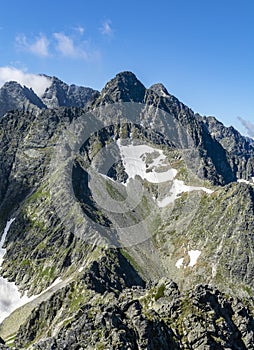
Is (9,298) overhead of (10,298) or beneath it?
overhead

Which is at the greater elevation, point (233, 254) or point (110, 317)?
point (110, 317)

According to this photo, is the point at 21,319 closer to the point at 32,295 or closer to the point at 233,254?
the point at 32,295

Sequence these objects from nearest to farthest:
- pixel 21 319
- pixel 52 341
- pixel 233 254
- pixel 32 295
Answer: pixel 52 341
pixel 21 319
pixel 32 295
pixel 233 254

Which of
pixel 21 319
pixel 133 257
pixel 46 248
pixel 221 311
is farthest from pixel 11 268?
pixel 221 311

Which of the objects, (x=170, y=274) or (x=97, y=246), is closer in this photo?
(x=97, y=246)

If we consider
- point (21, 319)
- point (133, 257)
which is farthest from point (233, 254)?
point (21, 319)

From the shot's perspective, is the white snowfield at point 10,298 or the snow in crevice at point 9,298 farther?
the white snowfield at point 10,298

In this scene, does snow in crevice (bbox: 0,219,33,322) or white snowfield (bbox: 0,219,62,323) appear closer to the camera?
snow in crevice (bbox: 0,219,33,322)

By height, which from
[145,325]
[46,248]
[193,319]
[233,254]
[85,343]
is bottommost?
[233,254]

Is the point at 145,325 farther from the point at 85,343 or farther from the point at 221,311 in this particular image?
the point at 221,311

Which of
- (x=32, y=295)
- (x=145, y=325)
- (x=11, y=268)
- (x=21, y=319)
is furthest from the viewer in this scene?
(x=11, y=268)
